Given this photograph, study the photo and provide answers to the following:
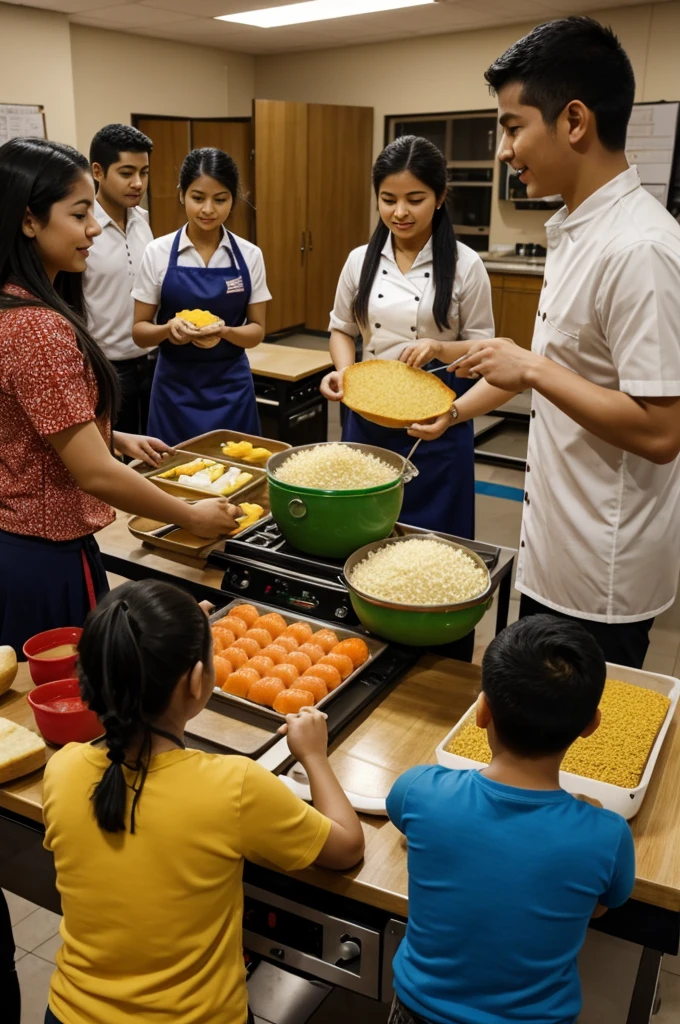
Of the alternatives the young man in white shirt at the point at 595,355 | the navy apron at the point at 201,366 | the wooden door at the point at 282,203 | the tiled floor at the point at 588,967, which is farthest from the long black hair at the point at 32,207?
the wooden door at the point at 282,203

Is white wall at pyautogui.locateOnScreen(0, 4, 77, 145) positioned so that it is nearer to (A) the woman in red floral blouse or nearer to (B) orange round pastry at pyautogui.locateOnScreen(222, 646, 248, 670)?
(A) the woman in red floral blouse

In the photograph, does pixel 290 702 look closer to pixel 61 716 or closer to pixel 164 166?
pixel 61 716

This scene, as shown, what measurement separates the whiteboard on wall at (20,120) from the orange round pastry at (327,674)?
5.87 meters

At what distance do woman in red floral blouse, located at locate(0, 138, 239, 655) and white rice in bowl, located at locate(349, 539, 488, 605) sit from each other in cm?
42

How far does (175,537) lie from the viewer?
1.98m

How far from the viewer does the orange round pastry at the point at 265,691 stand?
1409mm

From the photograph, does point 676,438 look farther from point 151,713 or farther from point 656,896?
point 151,713

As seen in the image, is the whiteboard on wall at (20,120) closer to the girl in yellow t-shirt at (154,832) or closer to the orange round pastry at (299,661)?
the orange round pastry at (299,661)

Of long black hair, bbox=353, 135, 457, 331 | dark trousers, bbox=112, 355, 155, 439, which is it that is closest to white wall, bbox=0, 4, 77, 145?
dark trousers, bbox=112, 355, 155, 439

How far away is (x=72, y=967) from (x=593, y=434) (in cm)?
119

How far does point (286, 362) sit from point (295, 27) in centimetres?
396

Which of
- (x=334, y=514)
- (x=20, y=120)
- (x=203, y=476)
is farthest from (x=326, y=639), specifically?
(x=20, y=120)

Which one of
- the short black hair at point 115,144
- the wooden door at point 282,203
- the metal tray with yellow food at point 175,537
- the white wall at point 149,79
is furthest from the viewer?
the wooden door at point 282,203

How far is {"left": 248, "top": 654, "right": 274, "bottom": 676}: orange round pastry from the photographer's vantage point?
1476 mm
